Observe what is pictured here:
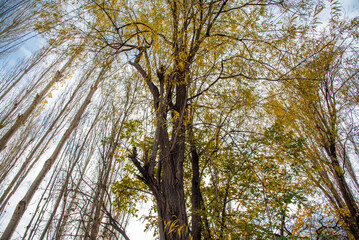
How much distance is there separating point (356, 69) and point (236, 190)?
441cm

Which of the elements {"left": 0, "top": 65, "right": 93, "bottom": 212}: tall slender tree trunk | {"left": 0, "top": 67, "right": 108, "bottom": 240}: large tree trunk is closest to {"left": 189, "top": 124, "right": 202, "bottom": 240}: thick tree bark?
{"left": 0, "top": 67, "right": 108, "bottom": 240}: large tree trunk

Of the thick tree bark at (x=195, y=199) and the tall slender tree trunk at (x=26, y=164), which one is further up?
the tall slender tree trunk at (x=26, y=164)

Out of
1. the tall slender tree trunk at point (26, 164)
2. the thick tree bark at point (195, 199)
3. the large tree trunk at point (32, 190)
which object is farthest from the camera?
the tall slender tree trunk at point (26, 164)

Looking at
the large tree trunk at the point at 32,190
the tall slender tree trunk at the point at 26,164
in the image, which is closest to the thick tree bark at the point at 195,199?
the large tree trunk at the point at 32,190

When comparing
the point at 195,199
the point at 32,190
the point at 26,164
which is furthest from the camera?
the point at 26,164

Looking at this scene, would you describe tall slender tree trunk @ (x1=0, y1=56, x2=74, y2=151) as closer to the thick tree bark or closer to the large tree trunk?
the large tree trunk

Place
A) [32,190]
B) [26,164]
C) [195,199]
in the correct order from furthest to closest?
1. [26,164]
2. [32,190]
3. [195,199]

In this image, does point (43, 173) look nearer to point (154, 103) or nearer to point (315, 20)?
point (154, 103)

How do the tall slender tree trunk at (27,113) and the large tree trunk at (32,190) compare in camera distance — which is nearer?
the large tree trunk at (32,190)

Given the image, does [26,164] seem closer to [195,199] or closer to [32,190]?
[32,190]

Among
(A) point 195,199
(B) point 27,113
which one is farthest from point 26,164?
(A) point 195,199

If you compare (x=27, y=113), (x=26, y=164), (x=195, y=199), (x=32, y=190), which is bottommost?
(x=195, y=199)

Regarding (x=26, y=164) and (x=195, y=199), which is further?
(x=26, y=164)

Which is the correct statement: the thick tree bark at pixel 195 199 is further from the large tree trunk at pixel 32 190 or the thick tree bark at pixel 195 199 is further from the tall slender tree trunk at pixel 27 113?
the tall slender tree trunk at pixel 27 113
